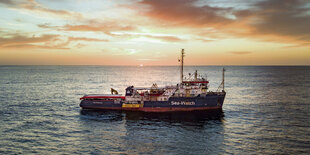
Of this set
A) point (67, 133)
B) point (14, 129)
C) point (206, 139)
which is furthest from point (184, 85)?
point (14, 129)

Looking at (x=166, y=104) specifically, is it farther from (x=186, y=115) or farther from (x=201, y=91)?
(x=201, y=91)

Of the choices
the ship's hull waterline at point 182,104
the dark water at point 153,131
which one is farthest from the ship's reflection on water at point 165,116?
the ship's hull waterline at point 182,104

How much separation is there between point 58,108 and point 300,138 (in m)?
60.3

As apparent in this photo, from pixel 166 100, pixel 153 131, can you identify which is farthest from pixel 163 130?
pixel 166 100

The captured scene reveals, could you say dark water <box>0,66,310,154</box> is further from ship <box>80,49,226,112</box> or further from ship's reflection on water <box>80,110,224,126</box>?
ship <box>80,49,226,112</box>

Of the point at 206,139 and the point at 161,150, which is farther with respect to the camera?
the point at 206,139

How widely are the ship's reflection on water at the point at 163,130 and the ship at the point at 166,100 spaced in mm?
1878

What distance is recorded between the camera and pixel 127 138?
125ft

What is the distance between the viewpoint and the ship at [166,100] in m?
57.0

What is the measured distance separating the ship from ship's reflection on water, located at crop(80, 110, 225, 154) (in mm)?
1878

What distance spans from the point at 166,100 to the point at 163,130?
51.6ft

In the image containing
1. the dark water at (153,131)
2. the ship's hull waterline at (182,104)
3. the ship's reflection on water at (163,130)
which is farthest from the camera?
the ship's hull waterline at (182,104)

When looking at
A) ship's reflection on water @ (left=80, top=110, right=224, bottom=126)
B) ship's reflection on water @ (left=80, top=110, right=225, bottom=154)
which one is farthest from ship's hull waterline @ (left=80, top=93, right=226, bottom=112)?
ship's reflection on water @ (left=80, top=110, right=225, bottom=154)

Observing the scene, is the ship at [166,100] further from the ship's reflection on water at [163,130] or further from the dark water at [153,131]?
the dark water at [153,131]
